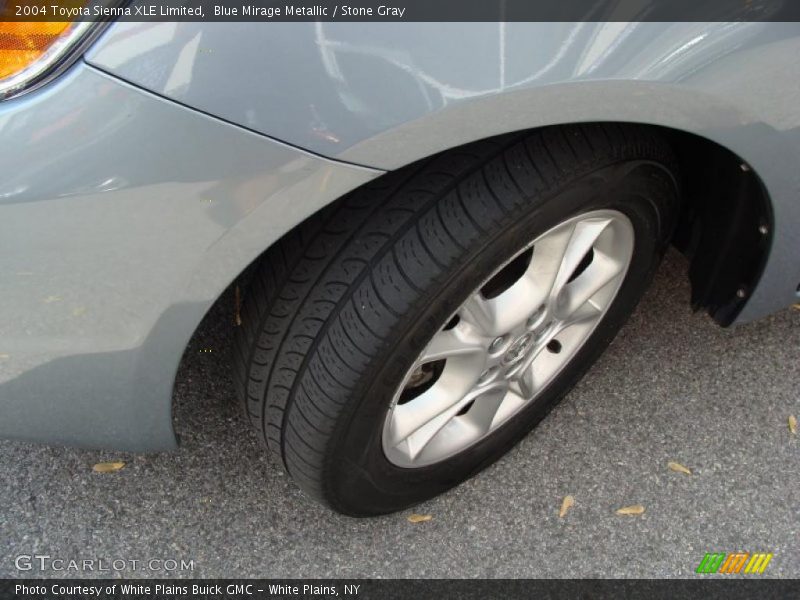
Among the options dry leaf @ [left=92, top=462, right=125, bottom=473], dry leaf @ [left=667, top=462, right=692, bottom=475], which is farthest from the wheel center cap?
dry leaf @ [left=92, top=462, right=125, bottom=473]

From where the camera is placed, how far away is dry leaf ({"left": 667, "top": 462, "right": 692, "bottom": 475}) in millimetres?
2029

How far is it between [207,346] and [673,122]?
4.38 feet

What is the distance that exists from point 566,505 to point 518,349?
447mm

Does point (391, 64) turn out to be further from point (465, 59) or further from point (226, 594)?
point (226, 594)

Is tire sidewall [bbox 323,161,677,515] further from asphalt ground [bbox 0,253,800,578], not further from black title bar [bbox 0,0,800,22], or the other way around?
black title bar [bbox 0,0,800,22]

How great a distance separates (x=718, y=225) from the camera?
1851 mm

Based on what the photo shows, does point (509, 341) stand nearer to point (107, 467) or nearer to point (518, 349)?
point (518, 349)

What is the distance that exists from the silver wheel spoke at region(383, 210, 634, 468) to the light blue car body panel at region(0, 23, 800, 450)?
0.36m

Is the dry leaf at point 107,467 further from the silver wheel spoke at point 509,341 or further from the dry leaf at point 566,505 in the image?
the dry leaf at point 566,505

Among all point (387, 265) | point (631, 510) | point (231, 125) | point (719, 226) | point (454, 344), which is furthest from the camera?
point (631, 510)

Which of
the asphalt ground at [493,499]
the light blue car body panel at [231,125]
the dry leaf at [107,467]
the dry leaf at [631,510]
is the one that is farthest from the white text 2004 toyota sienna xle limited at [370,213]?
the dry leaf at [107,467]

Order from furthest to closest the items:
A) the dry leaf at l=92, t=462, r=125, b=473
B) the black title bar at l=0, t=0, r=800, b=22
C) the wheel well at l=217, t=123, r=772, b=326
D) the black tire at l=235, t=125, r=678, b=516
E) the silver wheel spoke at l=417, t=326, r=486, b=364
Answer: the dry leaf at l=92, t=462, r=125, b=473
the wheel well at l=217, t=123, r=772, b=326
the silver wheel spoke at l=417, t=326, r=486, b=364
the black tire at l=235, t=125, r=678, b=516
the black title bar at l=0, t=0, r=800, b=22


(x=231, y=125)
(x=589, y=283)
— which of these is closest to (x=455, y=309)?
(x=589, y=283)

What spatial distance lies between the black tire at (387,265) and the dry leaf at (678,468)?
733mm
